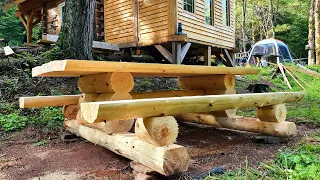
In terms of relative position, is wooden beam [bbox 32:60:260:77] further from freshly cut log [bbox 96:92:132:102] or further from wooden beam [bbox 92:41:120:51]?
wooden beam [bbox 92:41:120:51]

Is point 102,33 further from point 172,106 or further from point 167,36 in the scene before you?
point 172,106

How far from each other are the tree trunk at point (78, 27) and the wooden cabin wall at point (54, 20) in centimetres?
854

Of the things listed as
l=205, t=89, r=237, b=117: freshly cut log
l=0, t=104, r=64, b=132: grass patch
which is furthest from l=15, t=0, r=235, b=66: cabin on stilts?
l=0, t=104, r=64, b=132: grass patch

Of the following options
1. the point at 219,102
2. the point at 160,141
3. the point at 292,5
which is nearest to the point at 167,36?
the point at 219,102

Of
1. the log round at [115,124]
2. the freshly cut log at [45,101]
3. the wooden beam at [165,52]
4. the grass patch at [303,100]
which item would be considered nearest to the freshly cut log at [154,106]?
the log round at [115,124]

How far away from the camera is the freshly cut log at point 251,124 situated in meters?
3.31

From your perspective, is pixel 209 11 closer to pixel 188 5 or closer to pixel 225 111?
pixel 188 5

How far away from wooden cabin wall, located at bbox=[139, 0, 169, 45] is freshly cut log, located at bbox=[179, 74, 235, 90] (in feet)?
12.2

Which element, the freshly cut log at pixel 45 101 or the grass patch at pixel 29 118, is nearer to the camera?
the freshly cut log at pixel 45 101

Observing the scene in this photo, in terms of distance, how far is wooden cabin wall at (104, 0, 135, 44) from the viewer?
9.17m

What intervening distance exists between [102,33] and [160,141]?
30.3 feet

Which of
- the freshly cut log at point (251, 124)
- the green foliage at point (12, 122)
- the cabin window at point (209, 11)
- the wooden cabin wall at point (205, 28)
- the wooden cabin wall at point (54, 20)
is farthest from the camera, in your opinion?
the wooden cabin wall at point (54, 20)

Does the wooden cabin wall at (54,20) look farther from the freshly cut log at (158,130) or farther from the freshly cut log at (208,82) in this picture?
the freshly cut log at (158,130)

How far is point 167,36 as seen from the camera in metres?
8.04
